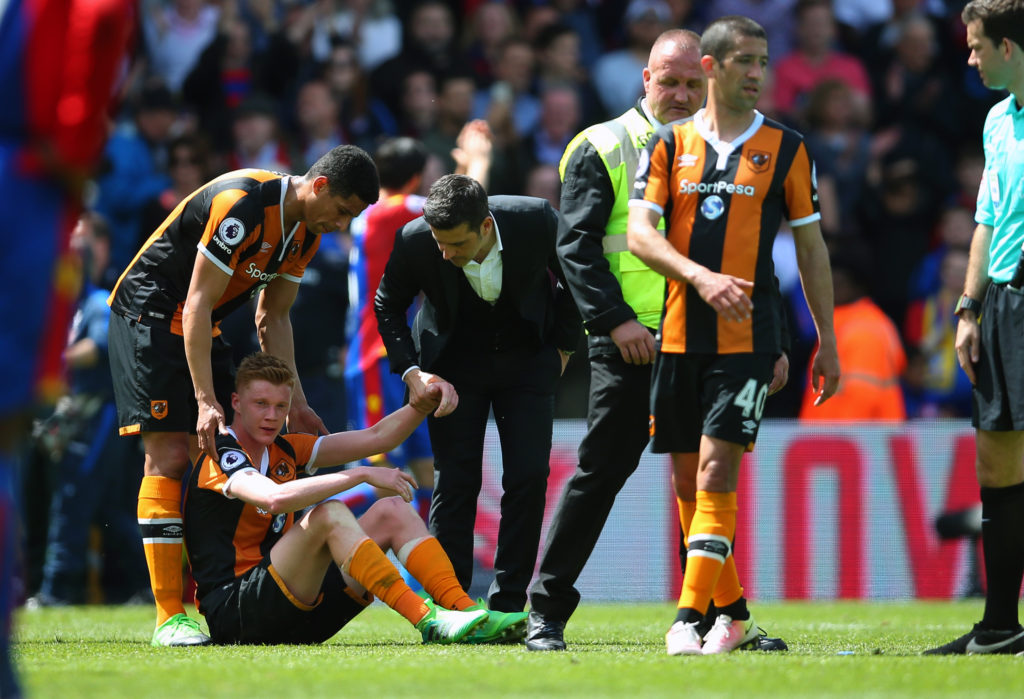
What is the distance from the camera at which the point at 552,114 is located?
12.4 m

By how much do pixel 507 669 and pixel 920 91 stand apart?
1016cm

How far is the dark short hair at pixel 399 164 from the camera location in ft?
27.5

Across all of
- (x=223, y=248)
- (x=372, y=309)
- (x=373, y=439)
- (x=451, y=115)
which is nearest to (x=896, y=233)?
(x=451, y=115)

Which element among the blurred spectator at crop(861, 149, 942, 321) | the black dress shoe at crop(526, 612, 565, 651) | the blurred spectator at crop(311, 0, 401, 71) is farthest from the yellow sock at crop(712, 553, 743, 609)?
the blurred spectator at crop(311, 0, 401, 71)

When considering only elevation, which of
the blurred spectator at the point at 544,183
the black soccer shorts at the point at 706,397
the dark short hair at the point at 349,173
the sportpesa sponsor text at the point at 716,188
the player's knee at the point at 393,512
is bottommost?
the player's knee at the point at 393,512

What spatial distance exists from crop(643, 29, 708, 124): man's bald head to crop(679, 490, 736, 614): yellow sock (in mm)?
1709

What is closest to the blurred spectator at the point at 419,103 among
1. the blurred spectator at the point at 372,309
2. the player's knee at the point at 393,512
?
the blurred spectator at the point at 372,309

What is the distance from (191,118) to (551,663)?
27.8 feet

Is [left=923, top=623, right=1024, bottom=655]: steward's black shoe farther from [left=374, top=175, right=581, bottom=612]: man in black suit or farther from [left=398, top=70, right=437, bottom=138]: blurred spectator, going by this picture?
[left=398, top=70, right=437, bottom=138]: blurred spectator

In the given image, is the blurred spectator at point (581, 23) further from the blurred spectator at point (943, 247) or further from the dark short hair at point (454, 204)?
the dark short hair at point (454, 204)

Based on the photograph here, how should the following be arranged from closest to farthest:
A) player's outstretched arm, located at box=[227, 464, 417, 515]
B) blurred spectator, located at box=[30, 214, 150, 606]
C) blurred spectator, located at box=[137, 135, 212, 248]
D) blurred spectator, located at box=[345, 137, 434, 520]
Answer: player's outstretched arm, located at box=[227, 464, 417, 515] < blurred spectator, located at box=[345, 137, 434, 520] < blurred spectator, located at box=[30, 214, 150, 606] < blurred spectator, located at box=[137, 135, 212, 248]

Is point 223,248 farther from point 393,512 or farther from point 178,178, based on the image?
point 178,178

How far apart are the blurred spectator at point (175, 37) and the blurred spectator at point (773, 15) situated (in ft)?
16.0

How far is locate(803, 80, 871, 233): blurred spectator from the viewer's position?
12516mm
